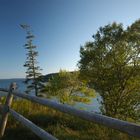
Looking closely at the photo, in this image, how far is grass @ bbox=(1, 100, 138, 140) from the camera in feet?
22.3

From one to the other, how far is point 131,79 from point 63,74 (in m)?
22.6

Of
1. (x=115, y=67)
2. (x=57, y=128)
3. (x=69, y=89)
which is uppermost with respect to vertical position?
(x=115, y=67)

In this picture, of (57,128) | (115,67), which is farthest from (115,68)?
(57,128)

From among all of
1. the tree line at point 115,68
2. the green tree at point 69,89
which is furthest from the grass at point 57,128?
the green tree at point 69,89

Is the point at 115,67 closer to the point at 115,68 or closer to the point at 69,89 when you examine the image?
the point at 115,68

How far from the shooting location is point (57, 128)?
743 centimetres

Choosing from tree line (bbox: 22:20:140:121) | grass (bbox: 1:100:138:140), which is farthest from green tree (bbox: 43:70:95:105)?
grass (bbox: 1:100:138:140)

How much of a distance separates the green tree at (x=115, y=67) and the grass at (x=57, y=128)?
16.9 meters

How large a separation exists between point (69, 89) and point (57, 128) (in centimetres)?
3961

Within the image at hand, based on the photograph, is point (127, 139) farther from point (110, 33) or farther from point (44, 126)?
point (110, 33)

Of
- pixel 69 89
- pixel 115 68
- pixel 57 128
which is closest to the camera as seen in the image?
pixel 57 128

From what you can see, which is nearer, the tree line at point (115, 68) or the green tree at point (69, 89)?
the tree line at point (115, 68)

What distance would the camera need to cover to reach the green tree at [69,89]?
44.9 metres

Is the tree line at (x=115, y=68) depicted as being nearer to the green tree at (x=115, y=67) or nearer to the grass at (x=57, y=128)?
the green tree at (x=115, y=67)
